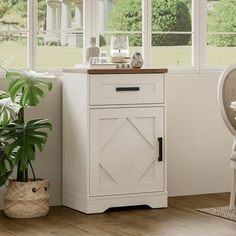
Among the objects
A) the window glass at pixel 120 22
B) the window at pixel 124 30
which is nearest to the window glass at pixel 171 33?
the window at pixel 124 30

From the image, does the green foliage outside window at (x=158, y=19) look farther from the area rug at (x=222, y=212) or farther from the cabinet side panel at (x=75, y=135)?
the area rug at (x=222, y=212)

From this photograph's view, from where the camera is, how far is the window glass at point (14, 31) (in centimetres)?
583

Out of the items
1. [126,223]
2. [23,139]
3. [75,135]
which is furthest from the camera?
[75,135]

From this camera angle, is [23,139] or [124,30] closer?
[23,139]

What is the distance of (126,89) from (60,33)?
0.72 m

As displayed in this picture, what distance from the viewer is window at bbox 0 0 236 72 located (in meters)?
5.91

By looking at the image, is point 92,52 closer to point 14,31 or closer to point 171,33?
point 14,31

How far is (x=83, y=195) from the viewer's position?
5.71 m

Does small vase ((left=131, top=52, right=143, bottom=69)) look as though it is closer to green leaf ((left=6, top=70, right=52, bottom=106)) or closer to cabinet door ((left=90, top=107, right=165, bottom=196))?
cabinet door ((left=90, top=107, right=165, bottom=196))

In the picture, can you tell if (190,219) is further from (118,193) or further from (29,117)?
(29,117)

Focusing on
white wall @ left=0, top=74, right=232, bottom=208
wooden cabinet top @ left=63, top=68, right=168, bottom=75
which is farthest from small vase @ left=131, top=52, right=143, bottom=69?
white wall @ left=0, top=74, right=232, bottom=208

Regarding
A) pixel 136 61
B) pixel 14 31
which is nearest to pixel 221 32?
pixel 136 61

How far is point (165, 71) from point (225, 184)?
127 cm

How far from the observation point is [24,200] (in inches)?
218
